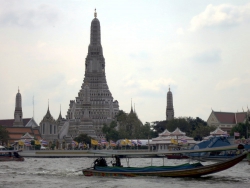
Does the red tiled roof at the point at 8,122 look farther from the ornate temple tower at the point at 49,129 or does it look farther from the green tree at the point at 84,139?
the green tree at the point at 84,139

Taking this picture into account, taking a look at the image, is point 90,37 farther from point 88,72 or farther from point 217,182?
point 217,182

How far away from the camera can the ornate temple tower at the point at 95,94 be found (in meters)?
167

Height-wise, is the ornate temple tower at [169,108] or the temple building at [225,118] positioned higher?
the ornate temple tower at [169,108]

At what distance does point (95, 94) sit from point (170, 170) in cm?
12895

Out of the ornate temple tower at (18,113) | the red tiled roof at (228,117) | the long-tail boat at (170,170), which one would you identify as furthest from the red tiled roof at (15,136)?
the long-tail boat at (170,170)

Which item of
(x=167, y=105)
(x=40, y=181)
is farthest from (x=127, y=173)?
(x=167, y=105)

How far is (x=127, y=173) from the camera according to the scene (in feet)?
158

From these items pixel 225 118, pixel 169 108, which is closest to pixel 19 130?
pixel 169 108

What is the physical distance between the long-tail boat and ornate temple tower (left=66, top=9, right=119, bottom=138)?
11419 cm

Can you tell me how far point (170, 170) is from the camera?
46562mm

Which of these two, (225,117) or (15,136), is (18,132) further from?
(225,117)

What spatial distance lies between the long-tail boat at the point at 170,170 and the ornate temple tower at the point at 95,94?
11419cm

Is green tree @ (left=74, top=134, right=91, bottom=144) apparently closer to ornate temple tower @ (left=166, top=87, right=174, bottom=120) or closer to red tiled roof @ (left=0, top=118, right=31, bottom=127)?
ornate temple tower @ (left=166, top=87, right=174, bottom=120)

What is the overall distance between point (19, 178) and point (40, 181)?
3.39m
